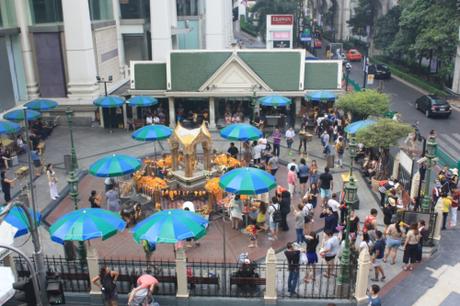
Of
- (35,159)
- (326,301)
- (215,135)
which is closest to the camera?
(326,301)

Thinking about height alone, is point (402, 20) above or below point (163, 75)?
above

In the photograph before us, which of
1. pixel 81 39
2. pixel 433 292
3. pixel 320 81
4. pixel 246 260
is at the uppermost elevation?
pixel 81 39

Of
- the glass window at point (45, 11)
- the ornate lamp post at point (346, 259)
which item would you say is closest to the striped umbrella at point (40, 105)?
the glass window at point (45, 11)

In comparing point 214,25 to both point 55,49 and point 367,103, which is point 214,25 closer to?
point 55,49

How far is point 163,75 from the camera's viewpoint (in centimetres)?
3073

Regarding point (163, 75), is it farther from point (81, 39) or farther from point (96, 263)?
point (96, 263)

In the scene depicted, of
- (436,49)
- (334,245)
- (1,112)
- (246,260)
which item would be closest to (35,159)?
(1,112)

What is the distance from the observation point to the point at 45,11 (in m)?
31.9

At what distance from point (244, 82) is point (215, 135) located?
375 centimetres

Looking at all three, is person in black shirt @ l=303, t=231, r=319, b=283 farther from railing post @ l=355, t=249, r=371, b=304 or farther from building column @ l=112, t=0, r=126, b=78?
building column @ l=112, t=0, r=126, b=78

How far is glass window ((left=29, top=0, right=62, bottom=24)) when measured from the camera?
1251 inches

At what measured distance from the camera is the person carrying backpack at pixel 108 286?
1207 centimetres

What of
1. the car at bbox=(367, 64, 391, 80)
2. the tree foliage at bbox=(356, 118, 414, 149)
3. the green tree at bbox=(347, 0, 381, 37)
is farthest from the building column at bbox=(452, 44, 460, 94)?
the green tree at bbox=(347, 0, 381, 37)

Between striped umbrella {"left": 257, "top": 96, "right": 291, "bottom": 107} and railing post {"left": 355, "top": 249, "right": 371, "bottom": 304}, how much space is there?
52.0 feet
